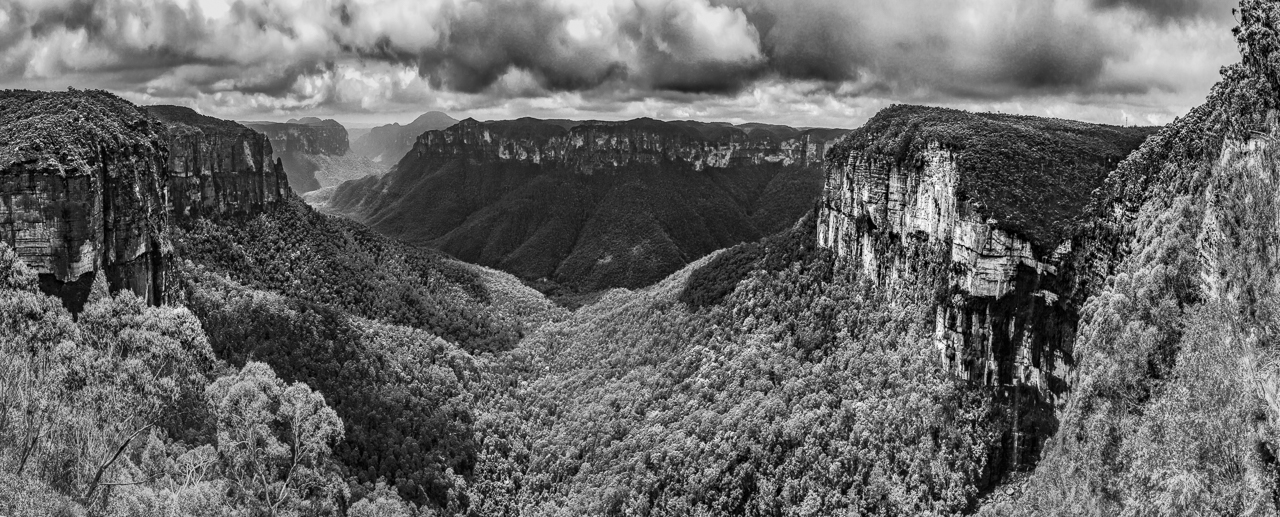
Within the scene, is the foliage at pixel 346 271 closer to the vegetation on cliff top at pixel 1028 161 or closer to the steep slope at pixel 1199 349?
the vegetation on cliff top at pixel 1028 161

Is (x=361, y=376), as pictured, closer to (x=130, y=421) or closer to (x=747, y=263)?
(x=130, y=421)

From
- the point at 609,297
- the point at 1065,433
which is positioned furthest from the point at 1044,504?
the point at 609,297

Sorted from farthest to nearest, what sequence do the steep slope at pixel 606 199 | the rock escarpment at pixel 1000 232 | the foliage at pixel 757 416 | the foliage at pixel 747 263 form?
the steep slope at pixel 606 199 < the foliage at pixel 747 263 < the foliage at pixel 757 416 < the rock escarpment at pixel 1000 232

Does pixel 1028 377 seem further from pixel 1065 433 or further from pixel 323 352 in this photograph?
pixel 323 352

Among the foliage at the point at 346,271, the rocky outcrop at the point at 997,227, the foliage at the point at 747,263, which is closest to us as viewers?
the rocky outcrop at the point at 997,227

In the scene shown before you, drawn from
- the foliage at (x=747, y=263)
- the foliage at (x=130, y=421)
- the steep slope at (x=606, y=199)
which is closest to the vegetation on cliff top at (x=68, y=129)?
the foliage at (x=130, y=421)

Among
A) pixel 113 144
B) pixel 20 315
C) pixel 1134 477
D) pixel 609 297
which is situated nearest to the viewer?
pixel 1134 477

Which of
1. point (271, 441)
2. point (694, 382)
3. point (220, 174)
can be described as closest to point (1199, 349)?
point (694, 382)

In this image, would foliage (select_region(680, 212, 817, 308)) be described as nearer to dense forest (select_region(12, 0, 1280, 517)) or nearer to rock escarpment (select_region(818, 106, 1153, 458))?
dense forest (select_region(12, 0, 1280, 517))
